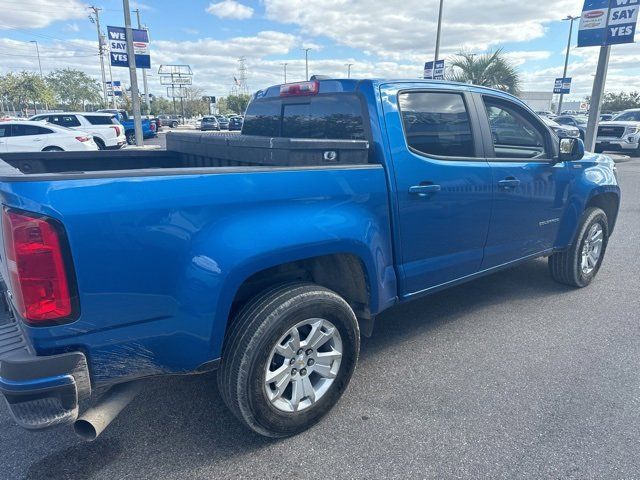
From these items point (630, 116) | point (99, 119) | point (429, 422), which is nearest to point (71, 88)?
point (99, 119)

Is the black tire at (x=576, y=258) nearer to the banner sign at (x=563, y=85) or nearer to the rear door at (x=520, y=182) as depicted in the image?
the rear door at (x=520, y=182)

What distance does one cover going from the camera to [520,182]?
3.67 meters

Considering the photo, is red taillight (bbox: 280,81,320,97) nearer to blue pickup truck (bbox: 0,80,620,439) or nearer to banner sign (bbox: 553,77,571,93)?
blue pickup truck (bbox: 0,80,620,439)

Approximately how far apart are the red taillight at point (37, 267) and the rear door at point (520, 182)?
114 inches

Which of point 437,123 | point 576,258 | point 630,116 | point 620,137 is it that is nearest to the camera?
point 437,123

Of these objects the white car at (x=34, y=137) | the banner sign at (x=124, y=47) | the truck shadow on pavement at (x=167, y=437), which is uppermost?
the banner sign at (x=124, y=47)

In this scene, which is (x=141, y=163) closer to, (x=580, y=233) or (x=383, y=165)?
(x=383, y=165)

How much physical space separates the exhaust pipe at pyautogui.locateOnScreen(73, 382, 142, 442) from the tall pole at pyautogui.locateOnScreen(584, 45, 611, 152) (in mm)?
14214

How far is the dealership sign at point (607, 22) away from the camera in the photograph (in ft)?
37.1

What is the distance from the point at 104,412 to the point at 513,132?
12.0 feet

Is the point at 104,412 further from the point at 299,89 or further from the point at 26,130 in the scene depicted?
the point at 26,130

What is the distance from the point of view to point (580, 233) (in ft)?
14.8

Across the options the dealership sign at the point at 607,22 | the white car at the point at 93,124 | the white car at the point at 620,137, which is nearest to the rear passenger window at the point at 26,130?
the white car at the point at 93,124

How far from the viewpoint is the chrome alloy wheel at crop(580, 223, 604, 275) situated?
469 cm
